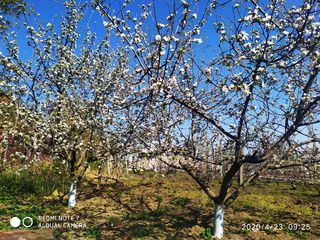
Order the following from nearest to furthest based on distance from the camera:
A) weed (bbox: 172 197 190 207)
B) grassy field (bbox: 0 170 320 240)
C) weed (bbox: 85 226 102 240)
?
weed (bbox: 85 226 102 240)
grassy field (bbox: 0 170 320 240)
weed (bbox: 172 197 190 207)

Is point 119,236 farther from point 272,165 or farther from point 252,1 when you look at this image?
point 252,1

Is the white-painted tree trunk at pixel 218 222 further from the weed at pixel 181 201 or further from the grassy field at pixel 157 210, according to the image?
the weed at pixel 181 201

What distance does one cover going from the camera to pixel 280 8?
5734 mm

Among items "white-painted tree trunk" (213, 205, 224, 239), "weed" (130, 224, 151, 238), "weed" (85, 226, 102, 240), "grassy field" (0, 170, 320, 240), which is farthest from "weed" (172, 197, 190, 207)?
"weed" (85, 226, 102, 240)

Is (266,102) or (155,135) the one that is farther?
(155,135)

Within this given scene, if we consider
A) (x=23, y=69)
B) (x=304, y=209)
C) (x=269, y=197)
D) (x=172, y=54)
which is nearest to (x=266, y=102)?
(x=172, y=54)

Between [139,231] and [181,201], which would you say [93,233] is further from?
[181,201]

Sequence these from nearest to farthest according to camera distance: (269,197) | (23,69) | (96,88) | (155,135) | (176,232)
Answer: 1. (155,135)
2. (176,232)
3. (96,88)
4. (23,69)
5. (269,197)

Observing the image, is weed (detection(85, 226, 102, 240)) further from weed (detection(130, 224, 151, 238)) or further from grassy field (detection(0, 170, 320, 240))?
weed (detection(130, 224, 151, 238))

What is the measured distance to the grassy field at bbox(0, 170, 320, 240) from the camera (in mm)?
8102

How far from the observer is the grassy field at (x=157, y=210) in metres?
8.10

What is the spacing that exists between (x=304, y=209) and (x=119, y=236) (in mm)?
5810

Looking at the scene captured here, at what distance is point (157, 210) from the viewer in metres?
9.73

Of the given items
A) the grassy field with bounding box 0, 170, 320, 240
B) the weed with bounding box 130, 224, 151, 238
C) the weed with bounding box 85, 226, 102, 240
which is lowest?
the weed with bounding box 85, 226, 102, 240
